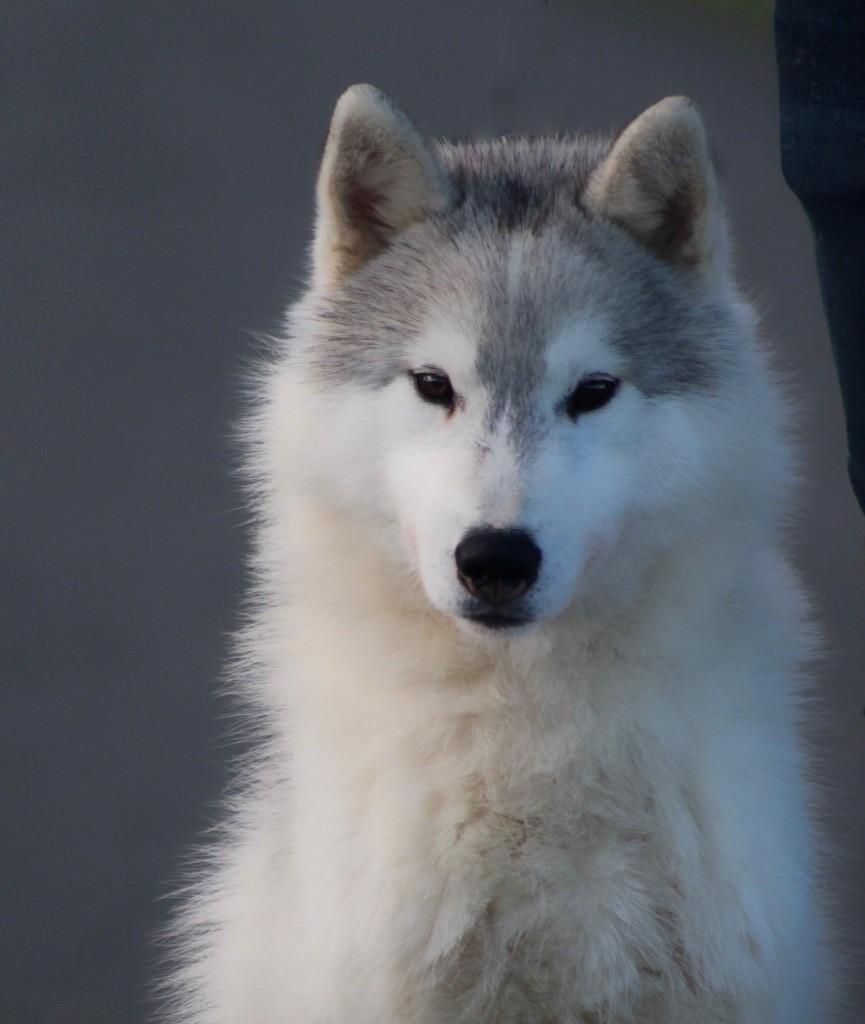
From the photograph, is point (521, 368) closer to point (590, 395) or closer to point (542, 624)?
point (590, 395)

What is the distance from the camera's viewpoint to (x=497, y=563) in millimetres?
1930

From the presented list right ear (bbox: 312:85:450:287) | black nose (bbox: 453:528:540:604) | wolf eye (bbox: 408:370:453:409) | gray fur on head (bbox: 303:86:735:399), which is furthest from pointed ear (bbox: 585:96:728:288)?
black nose (bbox: 453:528:540:604)

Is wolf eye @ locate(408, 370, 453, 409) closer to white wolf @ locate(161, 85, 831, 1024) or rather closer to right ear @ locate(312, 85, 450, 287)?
white wolf @ locate(161, 85, 831, 1024)

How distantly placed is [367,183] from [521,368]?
1.49ft

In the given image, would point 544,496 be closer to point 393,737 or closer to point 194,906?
point 393,737

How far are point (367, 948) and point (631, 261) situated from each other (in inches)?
43.8

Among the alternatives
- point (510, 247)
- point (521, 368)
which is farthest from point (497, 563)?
point (510, 247)

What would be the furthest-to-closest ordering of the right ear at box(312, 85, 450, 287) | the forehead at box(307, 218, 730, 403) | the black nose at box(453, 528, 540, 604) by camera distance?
the right ear at box(312, 85, 450, 287)
the forehead at box(307, 218, 730, 403)
the black nose at box(453, 528, 540, 604)

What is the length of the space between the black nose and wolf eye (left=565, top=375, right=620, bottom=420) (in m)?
0.27

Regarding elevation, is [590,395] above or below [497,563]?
above

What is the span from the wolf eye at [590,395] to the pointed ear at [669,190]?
295mm

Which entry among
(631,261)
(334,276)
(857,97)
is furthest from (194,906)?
(857,97)

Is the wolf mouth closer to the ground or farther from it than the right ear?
closer to the ground

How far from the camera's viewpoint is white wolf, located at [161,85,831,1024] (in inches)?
82.6
